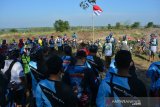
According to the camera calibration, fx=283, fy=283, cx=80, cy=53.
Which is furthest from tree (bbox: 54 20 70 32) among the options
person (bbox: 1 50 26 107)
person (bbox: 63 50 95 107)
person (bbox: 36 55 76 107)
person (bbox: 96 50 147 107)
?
person (bbox: 96 50 147 107)

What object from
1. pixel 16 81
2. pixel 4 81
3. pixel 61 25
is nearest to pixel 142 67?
pixel 16 81

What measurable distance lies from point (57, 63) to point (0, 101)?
2456 millimetres

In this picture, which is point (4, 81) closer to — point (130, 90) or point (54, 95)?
point (54, 95)

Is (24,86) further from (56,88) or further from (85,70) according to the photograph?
(56,88)

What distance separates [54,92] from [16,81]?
2318 millimetres

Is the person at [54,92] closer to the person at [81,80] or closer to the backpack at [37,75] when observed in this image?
the person at [81,80]

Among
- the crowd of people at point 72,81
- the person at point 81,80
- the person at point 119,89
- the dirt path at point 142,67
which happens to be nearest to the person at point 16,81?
the crowd of people at point 72,81

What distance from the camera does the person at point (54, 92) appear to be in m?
3.91

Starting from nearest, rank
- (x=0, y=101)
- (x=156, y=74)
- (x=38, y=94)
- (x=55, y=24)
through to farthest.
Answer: (x=38, y=94) → (x=156, y=74) → (x=0, y=101) → (x=55, y=24)

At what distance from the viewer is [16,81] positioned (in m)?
6.00

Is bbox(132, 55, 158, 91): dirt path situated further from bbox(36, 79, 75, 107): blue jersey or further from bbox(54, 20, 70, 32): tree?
bbox(54, 20, 70, 32): tree

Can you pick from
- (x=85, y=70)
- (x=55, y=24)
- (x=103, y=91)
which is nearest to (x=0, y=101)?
(x=85, y=70)

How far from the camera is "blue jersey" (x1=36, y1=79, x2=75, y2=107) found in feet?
12.8

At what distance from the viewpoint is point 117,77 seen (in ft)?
12.4
